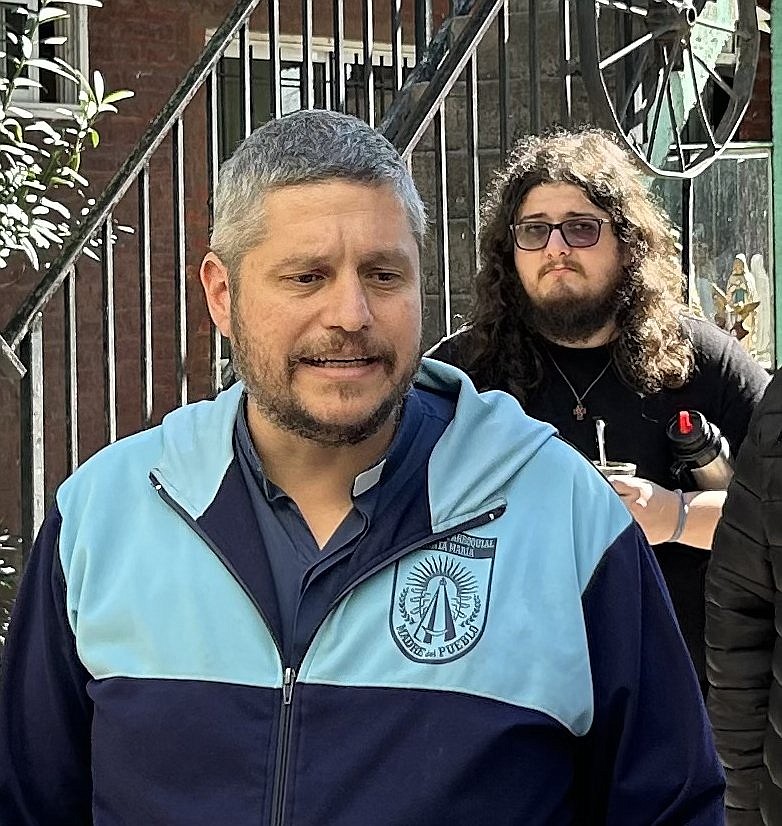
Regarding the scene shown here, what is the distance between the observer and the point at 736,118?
18.0 feet

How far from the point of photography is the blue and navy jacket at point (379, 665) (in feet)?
5.33

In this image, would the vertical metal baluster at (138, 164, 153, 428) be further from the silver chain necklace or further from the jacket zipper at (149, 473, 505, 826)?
the jacket zipper at (149, 473, 505, 826)

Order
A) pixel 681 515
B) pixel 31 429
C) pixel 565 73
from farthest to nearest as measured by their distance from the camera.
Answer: pixel 565 73 < pixel 31 429 < pixel 681 515

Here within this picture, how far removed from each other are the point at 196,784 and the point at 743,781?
139 centimetres

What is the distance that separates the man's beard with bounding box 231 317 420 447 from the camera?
5.63ft

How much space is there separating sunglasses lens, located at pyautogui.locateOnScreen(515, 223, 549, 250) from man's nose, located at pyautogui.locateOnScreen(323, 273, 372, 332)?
4.68 ft

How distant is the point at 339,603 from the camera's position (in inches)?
65.7

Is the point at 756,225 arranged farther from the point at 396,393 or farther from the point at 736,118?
the point at 396,393

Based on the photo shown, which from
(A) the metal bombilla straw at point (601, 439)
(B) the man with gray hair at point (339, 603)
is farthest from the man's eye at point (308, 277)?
(A) the metal bombilla straw at point (601, 439)

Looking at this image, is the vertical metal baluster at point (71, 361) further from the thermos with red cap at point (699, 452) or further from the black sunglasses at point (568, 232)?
the thermos with red cap at point (699, 452)

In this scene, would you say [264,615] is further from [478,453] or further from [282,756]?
[478,453]

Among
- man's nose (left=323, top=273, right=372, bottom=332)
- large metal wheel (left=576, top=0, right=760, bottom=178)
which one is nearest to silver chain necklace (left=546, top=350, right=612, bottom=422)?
man's nose (left=323, top=273, right=372, bottom=332)

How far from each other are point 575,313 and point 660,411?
245 millimetres

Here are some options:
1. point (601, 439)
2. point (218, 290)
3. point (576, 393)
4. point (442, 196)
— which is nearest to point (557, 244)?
point (576, 393)
